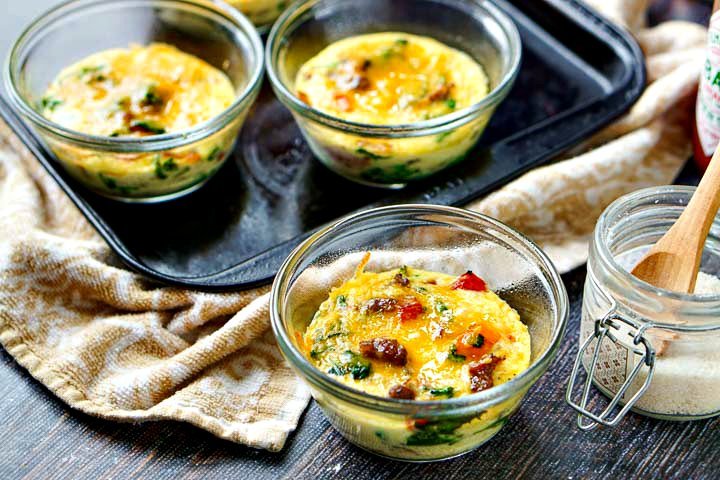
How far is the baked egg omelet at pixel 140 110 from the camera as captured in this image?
3154mm

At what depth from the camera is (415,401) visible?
2.19 metres

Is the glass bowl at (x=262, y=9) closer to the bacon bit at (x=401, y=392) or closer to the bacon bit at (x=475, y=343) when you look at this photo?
the bacon bit at (x=475, y=343)

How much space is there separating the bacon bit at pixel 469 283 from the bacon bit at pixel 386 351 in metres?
0.32

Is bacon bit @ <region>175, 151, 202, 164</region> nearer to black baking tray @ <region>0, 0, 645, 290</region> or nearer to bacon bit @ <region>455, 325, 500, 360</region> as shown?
black baking tray @ <region>0, 0, 645, 290</region>

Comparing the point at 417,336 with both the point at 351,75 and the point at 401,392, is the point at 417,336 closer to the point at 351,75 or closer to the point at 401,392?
the point at 401,392

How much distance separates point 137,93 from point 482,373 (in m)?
1.72

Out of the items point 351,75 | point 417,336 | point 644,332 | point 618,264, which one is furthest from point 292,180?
point 644,332

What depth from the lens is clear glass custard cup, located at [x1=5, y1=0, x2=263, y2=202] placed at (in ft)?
10.2

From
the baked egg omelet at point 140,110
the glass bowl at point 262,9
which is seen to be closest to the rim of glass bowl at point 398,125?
the baked egg omelet at point 140,110

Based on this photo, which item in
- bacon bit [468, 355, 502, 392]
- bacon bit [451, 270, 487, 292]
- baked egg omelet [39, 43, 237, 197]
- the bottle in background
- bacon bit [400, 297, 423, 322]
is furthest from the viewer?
baked egg omelet [39, 43, 237, 197]

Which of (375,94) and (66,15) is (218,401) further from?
(66,15)

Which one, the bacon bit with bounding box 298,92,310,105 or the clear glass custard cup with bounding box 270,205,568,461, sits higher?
the bacon bit with bounding box 298,92,310,105

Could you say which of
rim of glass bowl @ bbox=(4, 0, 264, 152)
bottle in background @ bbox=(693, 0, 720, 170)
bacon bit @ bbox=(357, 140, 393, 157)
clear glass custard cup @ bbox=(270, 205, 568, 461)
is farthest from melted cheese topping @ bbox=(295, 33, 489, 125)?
bottle in background @ bbox=(693, 0, 720, 170)

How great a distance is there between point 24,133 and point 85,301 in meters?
0.79
